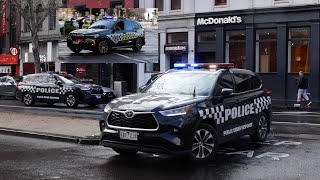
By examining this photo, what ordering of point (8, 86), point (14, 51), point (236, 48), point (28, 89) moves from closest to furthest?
point (28, 89), point (8, 86), point (236, 48), point (14, 51)

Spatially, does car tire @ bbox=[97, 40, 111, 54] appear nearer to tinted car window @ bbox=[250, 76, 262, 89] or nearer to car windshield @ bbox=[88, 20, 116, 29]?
car windshield @ bbox=[88, 20, 116, 29]

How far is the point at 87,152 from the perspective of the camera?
10336 mm

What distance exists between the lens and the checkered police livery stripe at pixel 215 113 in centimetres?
903

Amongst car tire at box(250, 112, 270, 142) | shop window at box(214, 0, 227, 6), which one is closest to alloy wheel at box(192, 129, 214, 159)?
car tire at box(250, 112, 270, 142)

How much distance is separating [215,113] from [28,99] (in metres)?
17.8

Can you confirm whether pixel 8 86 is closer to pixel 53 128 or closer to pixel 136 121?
pixel 53 128

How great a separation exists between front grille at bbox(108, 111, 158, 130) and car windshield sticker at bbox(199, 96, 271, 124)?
3.19 feet

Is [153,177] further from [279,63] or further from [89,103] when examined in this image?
[279,63]

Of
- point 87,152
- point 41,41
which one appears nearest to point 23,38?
point 41,41

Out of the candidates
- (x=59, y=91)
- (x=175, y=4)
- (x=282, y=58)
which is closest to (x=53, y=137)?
(x=59, y=91)

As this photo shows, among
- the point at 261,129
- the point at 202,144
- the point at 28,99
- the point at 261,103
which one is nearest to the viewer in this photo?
the point at 202,144

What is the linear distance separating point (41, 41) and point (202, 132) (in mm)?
37187

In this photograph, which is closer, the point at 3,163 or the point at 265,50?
the point at 3,163

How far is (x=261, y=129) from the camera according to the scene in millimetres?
11625
